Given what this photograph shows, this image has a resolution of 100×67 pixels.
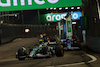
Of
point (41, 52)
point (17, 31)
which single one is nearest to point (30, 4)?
point (41, 52)

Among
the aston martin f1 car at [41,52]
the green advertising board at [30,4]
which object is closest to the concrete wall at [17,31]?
the green advertising board at [30,4]

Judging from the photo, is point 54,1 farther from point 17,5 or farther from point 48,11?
point 48,11

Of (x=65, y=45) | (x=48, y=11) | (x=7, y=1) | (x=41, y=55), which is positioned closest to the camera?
(x=41, y=55)

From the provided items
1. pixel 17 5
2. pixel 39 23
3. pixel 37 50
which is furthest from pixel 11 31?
pixel 37 50

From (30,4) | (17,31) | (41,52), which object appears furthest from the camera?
(17,31)

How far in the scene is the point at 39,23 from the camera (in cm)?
5009

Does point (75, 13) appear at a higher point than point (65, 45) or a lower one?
higher

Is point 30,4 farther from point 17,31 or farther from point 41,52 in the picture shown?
point 17,31

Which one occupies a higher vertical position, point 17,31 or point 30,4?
point 30,4

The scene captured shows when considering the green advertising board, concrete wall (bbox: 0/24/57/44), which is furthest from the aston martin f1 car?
concrete wall (bbox: 0/24/57/44)

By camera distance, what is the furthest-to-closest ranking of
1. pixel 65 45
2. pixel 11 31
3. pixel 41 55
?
pixel 11 31
pixel 65 45
pixel 41 55

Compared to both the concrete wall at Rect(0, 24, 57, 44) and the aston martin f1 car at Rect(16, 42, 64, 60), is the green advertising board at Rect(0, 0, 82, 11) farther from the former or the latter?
the concrete wall at Rect(0, 24, 57, 44)

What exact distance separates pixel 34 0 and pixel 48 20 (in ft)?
132

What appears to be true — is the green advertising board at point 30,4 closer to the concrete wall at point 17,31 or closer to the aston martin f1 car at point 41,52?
the aston martin f1 car at point 41,52
